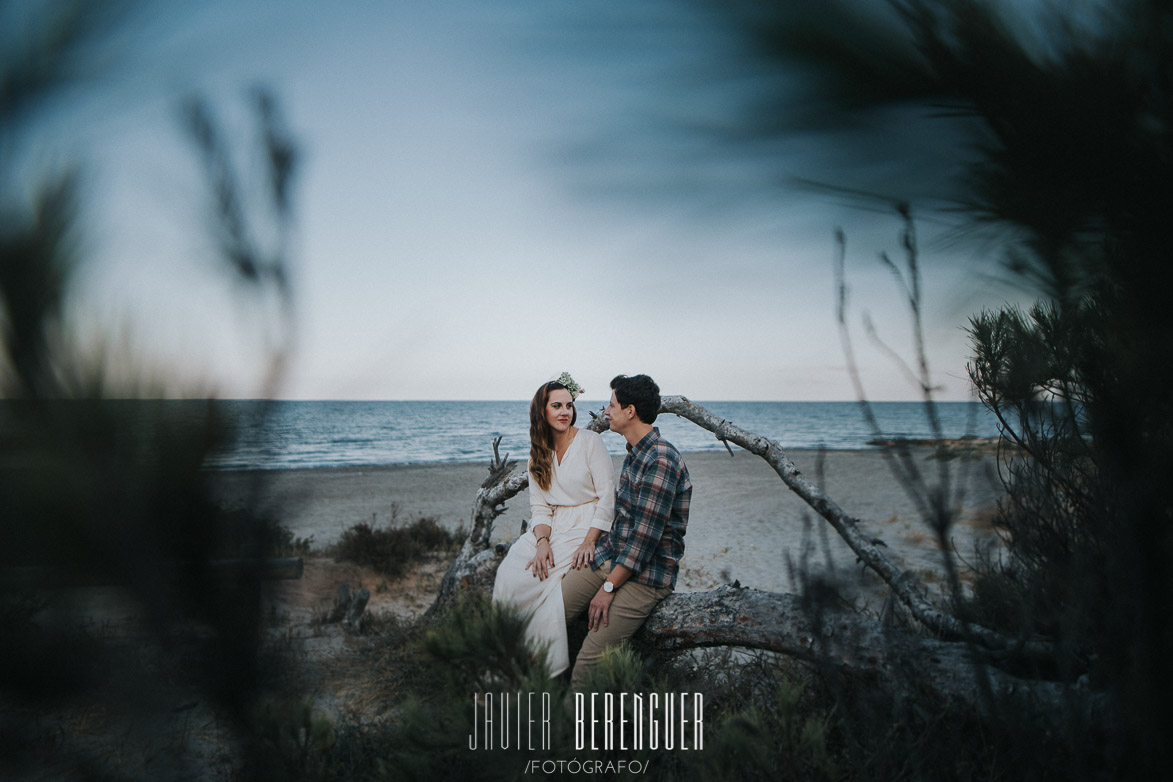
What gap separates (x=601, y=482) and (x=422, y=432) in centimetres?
3725

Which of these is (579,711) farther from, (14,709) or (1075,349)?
(1075,349)

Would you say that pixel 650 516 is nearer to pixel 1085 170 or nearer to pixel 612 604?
pixel 612 604

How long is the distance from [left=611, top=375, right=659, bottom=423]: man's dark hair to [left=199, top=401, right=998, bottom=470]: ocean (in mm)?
1241

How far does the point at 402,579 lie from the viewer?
7.47 meters

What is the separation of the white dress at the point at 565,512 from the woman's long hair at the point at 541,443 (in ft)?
0.12

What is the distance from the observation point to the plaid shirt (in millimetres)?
3111

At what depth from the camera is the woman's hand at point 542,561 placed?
3.32 meters

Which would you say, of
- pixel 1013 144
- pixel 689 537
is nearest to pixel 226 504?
pixel 1013 144

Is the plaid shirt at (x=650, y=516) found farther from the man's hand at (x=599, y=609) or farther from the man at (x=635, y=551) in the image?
the man's hand at (x=599, y=609)

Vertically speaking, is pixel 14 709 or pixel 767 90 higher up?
pixel 767 90

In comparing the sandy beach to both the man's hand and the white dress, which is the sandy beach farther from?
the white dress

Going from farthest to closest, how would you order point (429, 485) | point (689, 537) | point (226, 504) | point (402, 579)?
point (429, 485)
point (689, 537)
point (402, 579)
point (226, 504)

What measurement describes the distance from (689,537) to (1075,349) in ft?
32.7

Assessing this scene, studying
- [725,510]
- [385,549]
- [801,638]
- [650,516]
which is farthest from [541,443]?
[725,510]
